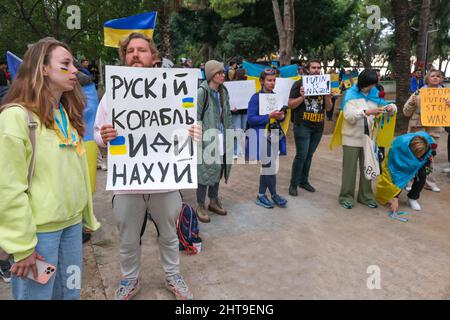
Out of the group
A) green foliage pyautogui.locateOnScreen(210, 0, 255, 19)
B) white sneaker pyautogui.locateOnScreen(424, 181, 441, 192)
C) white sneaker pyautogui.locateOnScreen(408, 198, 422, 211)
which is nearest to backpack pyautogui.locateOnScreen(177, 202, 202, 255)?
white sneaker pyautogui.locateOnScreen(408, 198, 422, 211)

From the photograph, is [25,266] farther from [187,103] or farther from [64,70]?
[187,103]

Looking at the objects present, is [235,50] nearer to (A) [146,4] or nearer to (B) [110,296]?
(A) [146,4]

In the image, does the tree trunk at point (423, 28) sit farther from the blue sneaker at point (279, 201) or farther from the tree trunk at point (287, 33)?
the blue sneaker at point (279, 201)

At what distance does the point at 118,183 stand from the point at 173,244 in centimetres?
65

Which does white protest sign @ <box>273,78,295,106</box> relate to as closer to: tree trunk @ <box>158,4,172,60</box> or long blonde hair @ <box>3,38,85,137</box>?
long blonde hair @ <box>3,38,85,137</box>

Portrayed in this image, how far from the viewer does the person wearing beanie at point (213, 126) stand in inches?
165

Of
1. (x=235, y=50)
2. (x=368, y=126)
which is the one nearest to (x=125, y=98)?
(x=368, y=126)

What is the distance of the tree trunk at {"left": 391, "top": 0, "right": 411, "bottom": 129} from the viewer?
9672 millimetres

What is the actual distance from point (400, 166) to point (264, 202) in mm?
1742

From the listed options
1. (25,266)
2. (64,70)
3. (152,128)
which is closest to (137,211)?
(152,128)

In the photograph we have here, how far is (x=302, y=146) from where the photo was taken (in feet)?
17.0

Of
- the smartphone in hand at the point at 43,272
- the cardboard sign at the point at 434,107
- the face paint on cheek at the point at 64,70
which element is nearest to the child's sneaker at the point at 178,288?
the smartphone in hand at the point at 43,272

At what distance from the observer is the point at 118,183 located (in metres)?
2.45

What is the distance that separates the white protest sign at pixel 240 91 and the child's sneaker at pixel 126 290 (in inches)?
204
